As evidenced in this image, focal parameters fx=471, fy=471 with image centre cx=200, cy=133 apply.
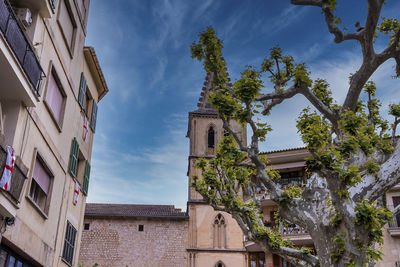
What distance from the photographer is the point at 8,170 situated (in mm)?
9445

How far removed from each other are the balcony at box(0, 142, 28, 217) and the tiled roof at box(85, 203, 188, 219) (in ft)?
79.8

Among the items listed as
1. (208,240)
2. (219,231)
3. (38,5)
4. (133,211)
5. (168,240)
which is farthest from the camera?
(133,211)

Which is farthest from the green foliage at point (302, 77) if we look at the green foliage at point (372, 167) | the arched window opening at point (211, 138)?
the arched window opening at point (211, 138)

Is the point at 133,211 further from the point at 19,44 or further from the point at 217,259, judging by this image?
the point at 19,44

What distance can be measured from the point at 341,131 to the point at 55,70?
808cm

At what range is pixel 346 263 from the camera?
1052cm

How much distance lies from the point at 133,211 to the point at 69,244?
67.8 ft

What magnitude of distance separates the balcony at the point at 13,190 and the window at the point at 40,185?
64.3 inches

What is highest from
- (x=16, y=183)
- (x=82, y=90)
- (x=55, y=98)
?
(x=82, y=90)

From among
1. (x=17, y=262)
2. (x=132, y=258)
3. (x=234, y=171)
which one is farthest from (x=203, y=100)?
(x=17, y=262)

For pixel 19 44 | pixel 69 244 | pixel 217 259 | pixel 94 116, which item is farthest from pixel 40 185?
pixel 217 259

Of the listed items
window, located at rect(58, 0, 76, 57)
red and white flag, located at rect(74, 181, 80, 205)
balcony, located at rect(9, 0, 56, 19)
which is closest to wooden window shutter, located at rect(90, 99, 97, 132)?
red and white flag, located at rect(74, 181, 80, 205)

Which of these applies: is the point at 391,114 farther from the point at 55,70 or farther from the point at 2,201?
the point at 2,201

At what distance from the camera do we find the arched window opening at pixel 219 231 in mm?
34250
